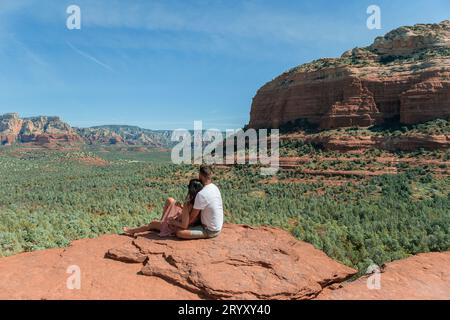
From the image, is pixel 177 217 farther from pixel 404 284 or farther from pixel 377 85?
pixel 377 85

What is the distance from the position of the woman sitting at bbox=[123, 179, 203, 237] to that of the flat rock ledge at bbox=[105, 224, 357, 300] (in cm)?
29

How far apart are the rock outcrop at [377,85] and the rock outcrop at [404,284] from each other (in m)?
42.8

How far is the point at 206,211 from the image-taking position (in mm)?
6539

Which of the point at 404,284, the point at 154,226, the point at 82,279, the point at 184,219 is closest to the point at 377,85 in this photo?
the point at 404,284

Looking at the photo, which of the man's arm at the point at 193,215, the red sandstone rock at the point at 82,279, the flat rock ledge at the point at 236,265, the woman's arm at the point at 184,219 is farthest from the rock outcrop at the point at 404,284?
the woman's arm at the point at 184,219

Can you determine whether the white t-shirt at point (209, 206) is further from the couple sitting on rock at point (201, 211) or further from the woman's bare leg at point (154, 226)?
the woman's bare leg at point (154, 226)

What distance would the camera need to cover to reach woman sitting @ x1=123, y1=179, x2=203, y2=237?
259 inches

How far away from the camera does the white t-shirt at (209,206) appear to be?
21.1 ft

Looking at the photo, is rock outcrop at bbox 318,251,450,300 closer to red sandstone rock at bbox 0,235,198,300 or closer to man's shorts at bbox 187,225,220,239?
man's shorts at bbox 187,225,220,239

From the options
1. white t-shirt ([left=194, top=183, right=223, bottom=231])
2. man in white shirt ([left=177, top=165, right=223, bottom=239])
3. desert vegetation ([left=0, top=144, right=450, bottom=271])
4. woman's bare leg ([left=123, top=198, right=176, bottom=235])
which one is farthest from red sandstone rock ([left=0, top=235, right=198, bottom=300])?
desert vegetation ([left=0, top=144, right=450, bottom=271])

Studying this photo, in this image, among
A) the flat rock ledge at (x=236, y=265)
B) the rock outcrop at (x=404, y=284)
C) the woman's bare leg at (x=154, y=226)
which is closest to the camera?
the rock outcrop at (x=404, y=284)

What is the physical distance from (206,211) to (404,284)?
12.3ft

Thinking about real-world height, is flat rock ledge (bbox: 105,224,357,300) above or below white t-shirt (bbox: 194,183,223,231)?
below
